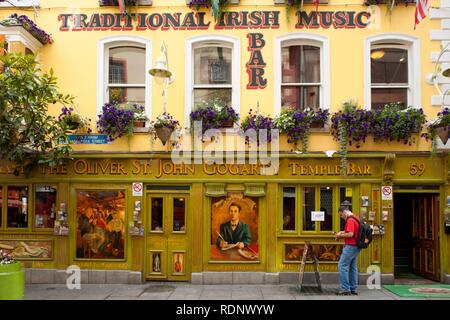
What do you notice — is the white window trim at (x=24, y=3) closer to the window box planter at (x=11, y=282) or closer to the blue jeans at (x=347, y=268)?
the window box planter at (x=11, y=282)

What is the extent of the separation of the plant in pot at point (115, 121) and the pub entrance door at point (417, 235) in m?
7.54

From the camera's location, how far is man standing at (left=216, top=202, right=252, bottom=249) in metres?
12.3

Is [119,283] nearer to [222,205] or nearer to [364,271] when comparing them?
[222,205]

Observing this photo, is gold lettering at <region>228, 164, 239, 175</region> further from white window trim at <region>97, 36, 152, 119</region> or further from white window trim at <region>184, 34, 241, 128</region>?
white window trim at <region>97, 36, 152, 119</region>

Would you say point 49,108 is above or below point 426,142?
above

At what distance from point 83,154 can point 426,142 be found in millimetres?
8126

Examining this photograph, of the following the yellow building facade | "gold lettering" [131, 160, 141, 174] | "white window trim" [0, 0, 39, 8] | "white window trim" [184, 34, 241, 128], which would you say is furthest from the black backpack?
"white window trim" [0, 0, 39, 8]

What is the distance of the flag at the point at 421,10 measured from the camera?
442 inches

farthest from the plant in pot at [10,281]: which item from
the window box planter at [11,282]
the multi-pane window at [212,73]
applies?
the multi-pane window at [212,73]

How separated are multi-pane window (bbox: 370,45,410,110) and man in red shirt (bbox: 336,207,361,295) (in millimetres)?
3304
